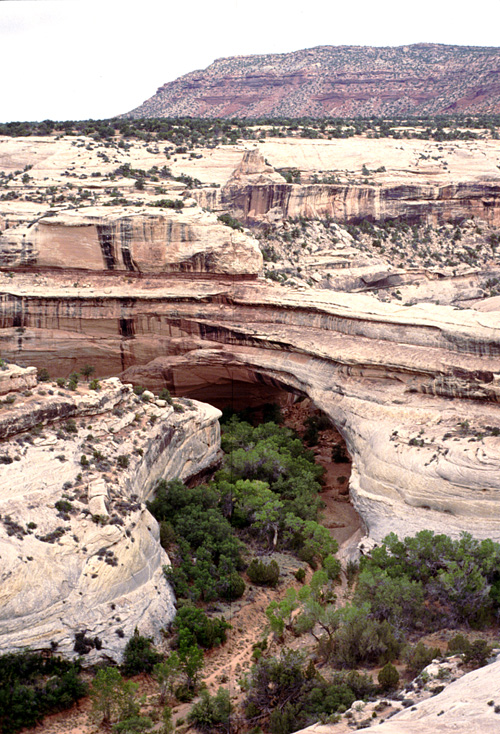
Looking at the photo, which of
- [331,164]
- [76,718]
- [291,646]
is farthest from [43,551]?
[331,164]

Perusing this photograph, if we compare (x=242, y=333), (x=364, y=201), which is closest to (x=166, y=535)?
(x=242, y=333)

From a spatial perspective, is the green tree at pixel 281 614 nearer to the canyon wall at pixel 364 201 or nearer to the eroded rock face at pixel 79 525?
the eroded rock face at pixel 79 525

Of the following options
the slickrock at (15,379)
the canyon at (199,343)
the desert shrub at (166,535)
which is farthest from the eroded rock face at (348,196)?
the desert shrub at (166,535)

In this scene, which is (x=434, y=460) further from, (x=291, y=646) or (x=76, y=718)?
(x=76, y=718)

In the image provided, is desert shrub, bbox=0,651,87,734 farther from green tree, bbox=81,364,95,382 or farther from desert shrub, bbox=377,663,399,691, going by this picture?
green tree, bbox=81,364,95,382

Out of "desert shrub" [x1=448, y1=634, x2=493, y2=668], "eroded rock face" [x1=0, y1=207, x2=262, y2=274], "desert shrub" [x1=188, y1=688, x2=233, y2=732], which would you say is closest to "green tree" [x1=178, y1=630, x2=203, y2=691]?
"desert shrub" [x1=188, y1=688, x2=233, y2=732]

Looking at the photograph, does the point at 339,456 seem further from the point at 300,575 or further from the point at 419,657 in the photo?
the point at 419,657
